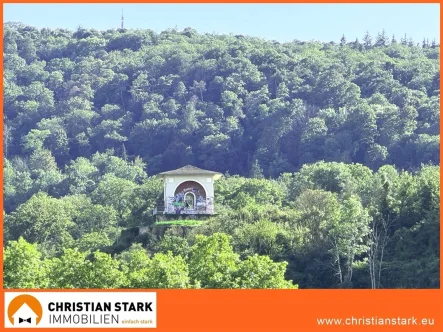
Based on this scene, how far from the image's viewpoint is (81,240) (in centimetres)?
8825

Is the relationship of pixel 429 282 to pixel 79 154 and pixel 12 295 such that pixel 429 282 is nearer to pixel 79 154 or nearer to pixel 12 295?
pixel 12 295

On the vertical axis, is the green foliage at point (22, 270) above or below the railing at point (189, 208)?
below

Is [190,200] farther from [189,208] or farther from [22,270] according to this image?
[22,270]

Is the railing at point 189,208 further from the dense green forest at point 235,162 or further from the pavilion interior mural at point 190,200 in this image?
the dense green forest at point 235,162

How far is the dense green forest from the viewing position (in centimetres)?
5912

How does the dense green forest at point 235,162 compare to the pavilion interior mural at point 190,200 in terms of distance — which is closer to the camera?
the dense green forest at point 235,162

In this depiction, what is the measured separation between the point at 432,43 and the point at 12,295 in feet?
542

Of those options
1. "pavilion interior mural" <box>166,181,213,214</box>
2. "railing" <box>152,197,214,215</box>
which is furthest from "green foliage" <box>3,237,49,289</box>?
"pavilion interior mural" <box>166,181,213,214</box>

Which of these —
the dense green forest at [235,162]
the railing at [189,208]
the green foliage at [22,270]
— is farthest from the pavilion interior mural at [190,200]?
the green foliage at [22,270]

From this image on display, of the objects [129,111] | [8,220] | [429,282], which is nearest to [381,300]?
[429,282]

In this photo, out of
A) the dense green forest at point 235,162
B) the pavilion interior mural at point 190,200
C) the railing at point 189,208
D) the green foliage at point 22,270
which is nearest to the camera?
the green foliage at point 22,270

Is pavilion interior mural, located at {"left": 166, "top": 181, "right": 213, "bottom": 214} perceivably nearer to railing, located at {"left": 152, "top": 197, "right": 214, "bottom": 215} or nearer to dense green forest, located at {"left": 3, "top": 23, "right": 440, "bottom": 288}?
railing, located at {"left": 152, "top": 197, "right": 214, "bottom": 215}

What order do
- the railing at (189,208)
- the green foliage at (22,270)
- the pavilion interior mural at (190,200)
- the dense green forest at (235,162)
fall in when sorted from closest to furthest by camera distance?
the green foliage at (22,270) < the dense green forest at (235,162) < the railing at (189,208) < the pavilion interior mural at (190,200)

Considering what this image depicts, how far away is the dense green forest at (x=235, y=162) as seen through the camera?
59125 mm
